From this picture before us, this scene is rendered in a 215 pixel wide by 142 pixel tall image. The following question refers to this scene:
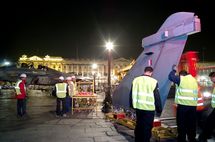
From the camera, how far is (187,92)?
7934 mm

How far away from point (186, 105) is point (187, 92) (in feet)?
1.18

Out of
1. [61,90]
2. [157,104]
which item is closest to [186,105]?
[157,104]

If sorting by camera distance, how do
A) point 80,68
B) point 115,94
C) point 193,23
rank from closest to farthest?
point 193,23 < point 115,94 < point 80,68

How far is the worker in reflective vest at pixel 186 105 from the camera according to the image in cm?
778

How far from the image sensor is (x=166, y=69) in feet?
24.8

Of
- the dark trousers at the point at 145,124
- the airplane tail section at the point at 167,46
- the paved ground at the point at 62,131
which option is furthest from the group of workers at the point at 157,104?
the paved ground at the point at 62,131

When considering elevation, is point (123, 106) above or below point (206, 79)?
below

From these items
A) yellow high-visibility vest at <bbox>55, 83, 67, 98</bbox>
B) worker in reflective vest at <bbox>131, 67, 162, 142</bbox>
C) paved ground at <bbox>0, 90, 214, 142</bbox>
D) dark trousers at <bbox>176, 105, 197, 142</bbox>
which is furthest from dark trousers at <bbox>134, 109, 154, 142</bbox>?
yellow high-visibility vest at <bbox>55, 83, 67, 98</bbox>

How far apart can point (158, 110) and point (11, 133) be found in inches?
225

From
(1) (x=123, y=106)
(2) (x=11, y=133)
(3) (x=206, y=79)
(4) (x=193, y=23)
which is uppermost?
(4) (x=193, y=23)

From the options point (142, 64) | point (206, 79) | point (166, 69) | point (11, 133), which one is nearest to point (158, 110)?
point (166, 69)

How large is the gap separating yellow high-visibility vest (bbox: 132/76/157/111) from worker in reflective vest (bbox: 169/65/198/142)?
117cm

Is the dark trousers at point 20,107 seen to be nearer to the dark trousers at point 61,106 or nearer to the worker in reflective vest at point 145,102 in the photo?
the dark trousers at point 61,106

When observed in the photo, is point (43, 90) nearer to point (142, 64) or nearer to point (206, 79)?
point (206, 79)
